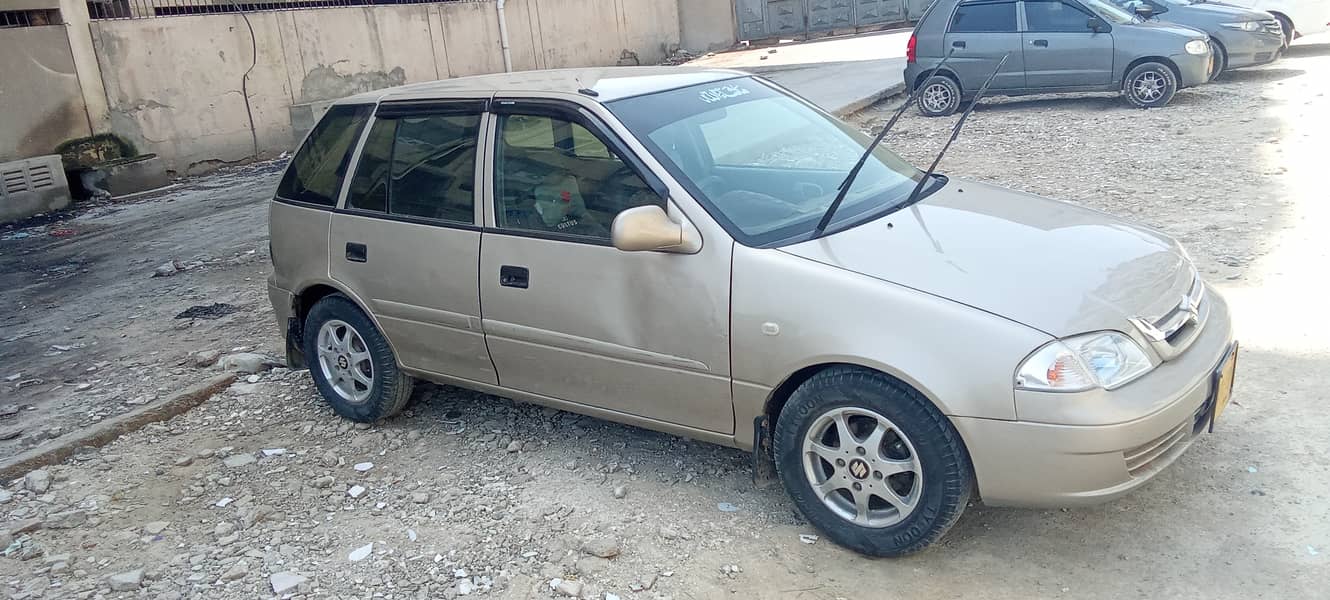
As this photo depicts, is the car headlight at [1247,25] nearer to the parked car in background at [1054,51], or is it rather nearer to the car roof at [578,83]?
the parked car in background at [1054,51]

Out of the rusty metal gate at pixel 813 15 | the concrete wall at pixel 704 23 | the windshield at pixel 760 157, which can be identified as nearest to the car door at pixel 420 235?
the windshield at pixel 760 157

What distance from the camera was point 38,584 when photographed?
388 centimetres

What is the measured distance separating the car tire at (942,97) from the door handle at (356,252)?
1009cm

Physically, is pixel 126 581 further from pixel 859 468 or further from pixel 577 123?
pixel 859 468

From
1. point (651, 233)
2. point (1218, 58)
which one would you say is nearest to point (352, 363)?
point (651, 233)

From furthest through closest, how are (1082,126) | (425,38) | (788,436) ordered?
1. (425,38)
2. (1082,126)
3. (788,436)

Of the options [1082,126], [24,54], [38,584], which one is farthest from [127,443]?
[1082,126]

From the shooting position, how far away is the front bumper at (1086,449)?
3135mm

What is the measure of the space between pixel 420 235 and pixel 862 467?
2.22 m

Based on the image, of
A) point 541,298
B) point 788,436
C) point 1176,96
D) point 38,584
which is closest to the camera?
point 788,436

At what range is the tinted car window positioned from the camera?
16.1ft

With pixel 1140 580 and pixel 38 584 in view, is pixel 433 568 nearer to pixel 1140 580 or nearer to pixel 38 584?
pixel 38 584

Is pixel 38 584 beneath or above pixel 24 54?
beneath

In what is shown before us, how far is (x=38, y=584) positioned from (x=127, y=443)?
1310mm
